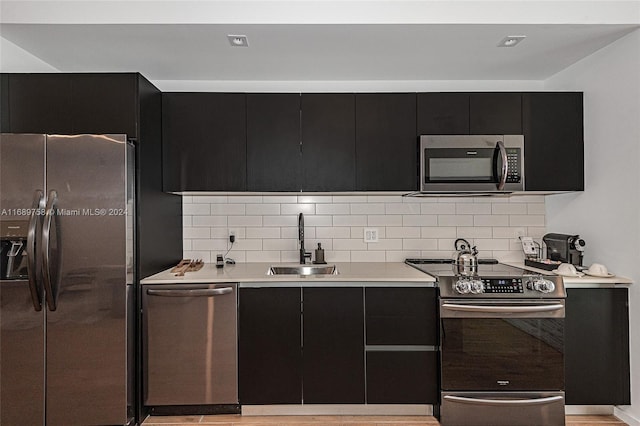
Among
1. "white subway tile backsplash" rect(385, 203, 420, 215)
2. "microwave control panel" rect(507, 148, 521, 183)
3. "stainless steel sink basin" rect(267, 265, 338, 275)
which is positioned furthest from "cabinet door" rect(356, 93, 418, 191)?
"stainless steel sink basin" rect(267, 265, 338, 275)

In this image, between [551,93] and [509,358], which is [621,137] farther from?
[509,358]

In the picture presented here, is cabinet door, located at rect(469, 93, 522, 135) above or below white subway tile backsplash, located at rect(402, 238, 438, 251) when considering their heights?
above

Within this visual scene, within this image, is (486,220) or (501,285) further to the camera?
(486,220)

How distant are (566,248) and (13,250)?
3.52m

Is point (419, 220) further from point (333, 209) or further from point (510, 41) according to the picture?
point (510, 41)

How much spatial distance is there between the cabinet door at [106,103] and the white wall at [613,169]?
303 centimetres

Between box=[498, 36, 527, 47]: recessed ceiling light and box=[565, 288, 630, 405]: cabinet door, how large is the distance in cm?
159

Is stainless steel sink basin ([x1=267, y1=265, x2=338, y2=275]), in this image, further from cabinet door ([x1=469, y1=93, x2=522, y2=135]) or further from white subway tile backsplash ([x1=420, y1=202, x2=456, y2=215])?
cabinet door ([x1=469, y1=93, x2=522, y2=135])

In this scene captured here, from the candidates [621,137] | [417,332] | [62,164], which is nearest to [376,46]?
[621,137]

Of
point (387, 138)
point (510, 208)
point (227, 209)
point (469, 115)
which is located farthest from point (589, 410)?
point (227, 209)

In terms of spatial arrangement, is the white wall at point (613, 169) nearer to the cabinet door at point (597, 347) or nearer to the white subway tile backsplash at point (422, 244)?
the cabinet door at point (597, 347)

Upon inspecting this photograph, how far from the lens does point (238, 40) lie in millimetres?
2742

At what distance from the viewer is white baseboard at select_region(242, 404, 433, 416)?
2922mm

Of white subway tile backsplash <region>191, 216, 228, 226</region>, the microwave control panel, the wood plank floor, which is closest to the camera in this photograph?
the wood plank floor
